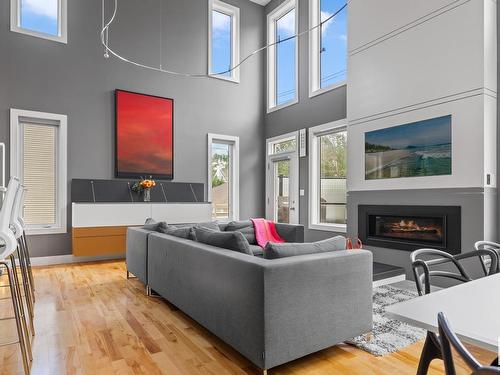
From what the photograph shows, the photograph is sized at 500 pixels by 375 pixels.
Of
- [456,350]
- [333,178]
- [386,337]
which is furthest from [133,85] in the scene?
[456,350]

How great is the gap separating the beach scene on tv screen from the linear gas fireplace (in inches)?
18.2

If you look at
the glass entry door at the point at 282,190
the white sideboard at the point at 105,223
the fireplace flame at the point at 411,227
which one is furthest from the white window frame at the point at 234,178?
the fireplace flame at the point at 411,227

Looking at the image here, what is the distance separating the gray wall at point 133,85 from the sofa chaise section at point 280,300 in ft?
13.9

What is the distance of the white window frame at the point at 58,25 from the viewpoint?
5258 mm

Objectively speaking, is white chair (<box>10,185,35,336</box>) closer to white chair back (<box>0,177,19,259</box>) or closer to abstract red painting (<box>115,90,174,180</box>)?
white chair back (<box>0,177,19,259</box>)

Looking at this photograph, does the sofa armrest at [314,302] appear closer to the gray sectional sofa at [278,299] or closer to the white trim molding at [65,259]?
the gray sectional sofa at [278,299]

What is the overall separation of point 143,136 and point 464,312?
604 centimetres

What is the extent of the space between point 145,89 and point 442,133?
16.4 feet

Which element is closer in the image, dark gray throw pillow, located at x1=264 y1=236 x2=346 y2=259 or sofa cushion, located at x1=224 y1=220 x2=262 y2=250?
dark gray throw pillow, located at x1=264 y1=236 x2=346 y2=259

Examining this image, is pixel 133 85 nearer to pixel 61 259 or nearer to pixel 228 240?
pixel 61 259

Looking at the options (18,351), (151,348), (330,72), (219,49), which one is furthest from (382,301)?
(219,49)

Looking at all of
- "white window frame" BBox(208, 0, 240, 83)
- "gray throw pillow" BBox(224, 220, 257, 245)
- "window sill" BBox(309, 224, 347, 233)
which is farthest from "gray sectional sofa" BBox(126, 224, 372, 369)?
"white window frame" BBox(208, 0, 240, 83)

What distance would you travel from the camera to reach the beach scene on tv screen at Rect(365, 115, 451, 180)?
4.05 meters

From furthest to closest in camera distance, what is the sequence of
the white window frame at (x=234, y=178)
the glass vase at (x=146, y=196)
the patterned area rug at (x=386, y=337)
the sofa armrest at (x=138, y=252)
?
the white window frame at (x=234, y=178) → the glass vase at (x=146, y=196) → the sofa armrest at (x=138, y=252) → the patterned area rug at (x=386, y=337)
